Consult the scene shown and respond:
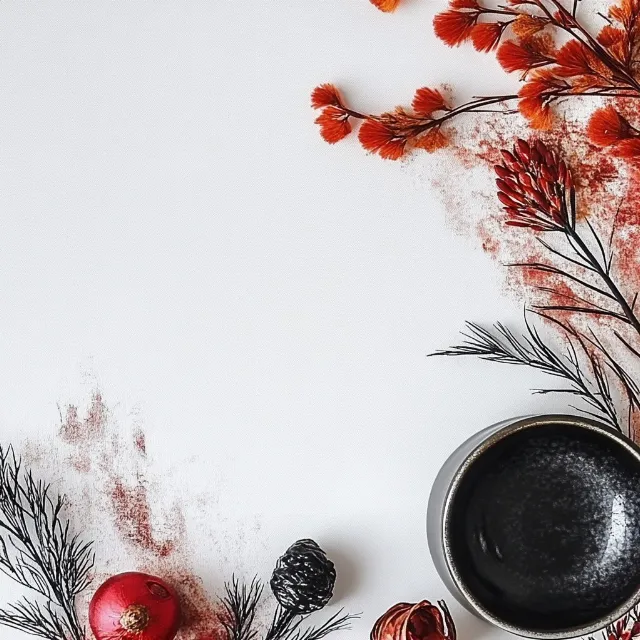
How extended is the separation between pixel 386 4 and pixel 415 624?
73 cm

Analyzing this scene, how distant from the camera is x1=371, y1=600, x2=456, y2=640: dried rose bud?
973 millimetres

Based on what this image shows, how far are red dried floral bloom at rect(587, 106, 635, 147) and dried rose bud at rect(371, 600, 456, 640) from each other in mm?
581

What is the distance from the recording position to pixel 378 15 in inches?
41.6

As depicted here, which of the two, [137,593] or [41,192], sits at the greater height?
[41,192]

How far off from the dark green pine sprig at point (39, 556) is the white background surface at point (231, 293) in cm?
3

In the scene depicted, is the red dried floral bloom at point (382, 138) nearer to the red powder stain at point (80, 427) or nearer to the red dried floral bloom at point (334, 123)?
the red dried floral bloom at point (334, 123)

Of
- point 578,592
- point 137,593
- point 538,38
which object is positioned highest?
point 538,38

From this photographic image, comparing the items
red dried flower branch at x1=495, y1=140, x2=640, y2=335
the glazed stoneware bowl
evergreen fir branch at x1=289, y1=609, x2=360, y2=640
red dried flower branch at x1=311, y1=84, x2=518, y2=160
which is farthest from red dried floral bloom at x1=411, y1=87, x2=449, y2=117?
evergreen fir branch at x1=289, y1=609, x2=360, y2=640

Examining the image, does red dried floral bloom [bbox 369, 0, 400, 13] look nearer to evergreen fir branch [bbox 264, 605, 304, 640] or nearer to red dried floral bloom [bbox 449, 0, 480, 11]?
red dried floral bloom [bbox 449, 0, 480, 11]

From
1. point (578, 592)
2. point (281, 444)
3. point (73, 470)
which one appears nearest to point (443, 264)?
point (281, 444)

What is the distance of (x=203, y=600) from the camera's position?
1.05 meters

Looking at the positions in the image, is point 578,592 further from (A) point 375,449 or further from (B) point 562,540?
(A) point 375,449

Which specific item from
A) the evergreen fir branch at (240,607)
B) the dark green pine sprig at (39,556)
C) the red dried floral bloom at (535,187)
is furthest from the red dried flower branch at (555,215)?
the dark green pine sprig at (39,556)

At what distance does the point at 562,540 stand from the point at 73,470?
0.59 metres
